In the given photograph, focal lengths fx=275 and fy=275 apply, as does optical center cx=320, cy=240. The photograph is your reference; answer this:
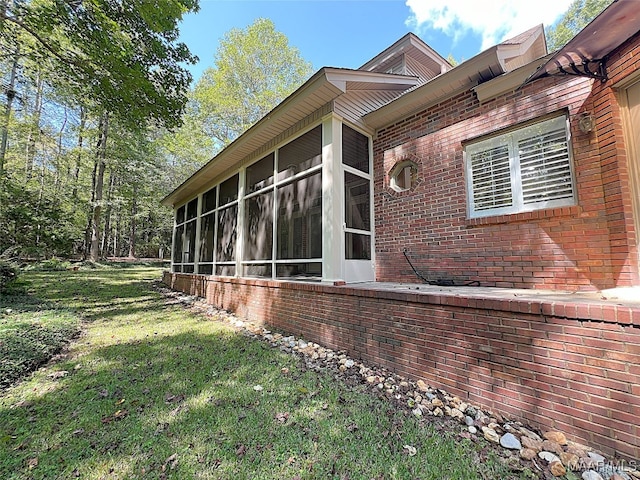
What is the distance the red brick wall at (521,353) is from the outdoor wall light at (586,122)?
7.60 ft

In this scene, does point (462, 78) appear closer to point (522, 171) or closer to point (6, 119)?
point (522, 171)

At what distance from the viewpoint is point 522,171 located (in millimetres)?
3633

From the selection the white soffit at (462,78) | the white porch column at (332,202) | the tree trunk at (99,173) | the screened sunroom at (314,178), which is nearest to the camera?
the white soffit at (462,78)

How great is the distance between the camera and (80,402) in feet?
8.71

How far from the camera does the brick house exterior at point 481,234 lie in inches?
82.0

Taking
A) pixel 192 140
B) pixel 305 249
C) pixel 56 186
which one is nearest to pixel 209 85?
Result: pixel 192 140

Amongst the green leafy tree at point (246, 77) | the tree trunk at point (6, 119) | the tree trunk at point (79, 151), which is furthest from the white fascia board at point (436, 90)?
the tree trunk at point (79, 151)

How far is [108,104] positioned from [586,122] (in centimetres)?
964

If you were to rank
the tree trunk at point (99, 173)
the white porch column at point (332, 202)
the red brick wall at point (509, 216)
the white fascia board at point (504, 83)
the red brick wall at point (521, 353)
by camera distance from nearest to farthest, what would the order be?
1. the red brick wall at point (521, 353)
2. the red brick wall at point (509, 216)
3. the white fascia board at point (504, 83)
4. the white porch column at point (332, 202)
5. the tree trunk at point (99, 173)

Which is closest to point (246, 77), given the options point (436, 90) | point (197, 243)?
point (197, 243)

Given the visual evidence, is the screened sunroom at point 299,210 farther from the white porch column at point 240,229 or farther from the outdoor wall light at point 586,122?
the outdoor wall light at point 586,122

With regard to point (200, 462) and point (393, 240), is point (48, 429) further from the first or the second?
point (393, 240)

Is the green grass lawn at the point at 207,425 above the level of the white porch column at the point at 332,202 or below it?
below

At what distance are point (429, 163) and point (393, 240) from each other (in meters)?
1.41
